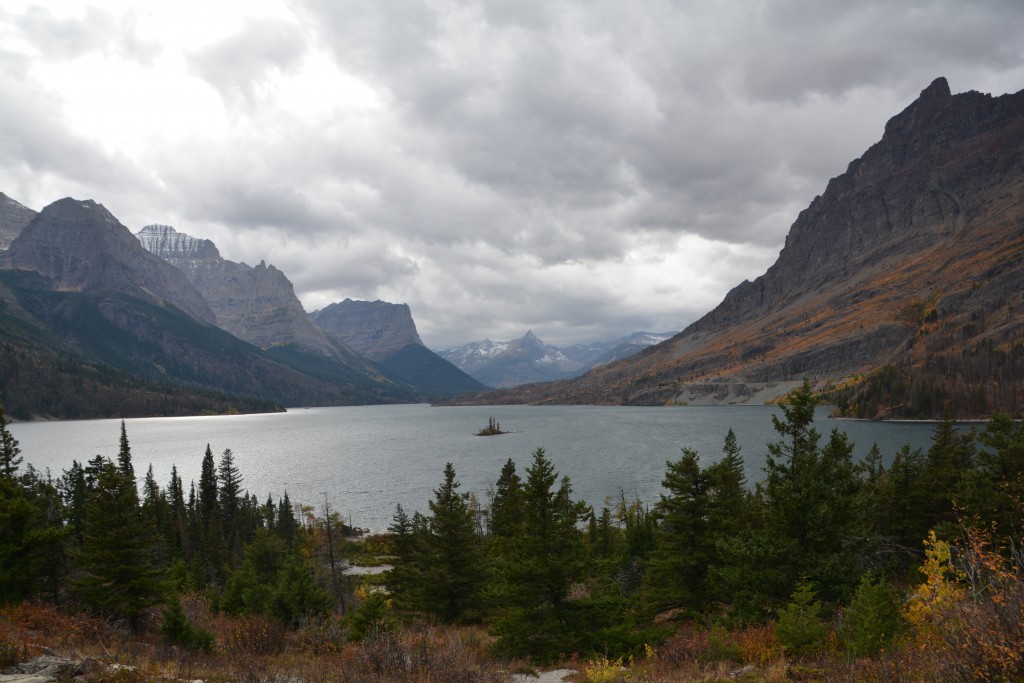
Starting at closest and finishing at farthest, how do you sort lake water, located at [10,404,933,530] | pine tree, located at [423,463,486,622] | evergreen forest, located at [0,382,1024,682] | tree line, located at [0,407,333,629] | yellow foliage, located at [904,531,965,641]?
yellow foliage, located at [904,531,965,641], evergreen forest, located at [0,382,1024,682], tree line, located at [0,407,333,629], pine tree, located at [423,463,486,622], lake water, located at [10,404,933,530]

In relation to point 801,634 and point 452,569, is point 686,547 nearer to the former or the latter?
point 801,634

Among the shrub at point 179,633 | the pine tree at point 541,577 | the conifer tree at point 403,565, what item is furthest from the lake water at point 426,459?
the shrub at point 179,633

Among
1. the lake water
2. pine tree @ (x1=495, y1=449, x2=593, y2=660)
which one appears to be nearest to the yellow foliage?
pine tree @ (x1=495, y1=449, x2=593, y2=660)

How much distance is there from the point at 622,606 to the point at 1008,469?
2380 cm

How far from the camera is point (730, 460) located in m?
44.8

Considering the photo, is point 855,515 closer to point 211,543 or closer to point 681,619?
point 681,619

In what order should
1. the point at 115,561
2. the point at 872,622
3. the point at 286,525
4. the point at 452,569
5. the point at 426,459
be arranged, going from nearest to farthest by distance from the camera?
the point at 872,622 < the point at 115,561 < the point at 452,569 < the point at 286,525 < the point at 426,459

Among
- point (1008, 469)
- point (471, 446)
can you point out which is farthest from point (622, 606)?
point (471, 446)

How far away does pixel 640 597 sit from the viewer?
31.4 metres

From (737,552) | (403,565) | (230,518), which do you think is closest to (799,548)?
(737,552)

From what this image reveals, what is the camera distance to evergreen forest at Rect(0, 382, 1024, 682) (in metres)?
12.4

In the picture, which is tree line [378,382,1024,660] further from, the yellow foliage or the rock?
the rock

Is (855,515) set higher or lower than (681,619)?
higher

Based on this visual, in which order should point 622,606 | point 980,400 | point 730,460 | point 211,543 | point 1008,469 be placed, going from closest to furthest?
point 622,606 < point 1008,469 < point 730,460 < point 211,543 < point 980,400
